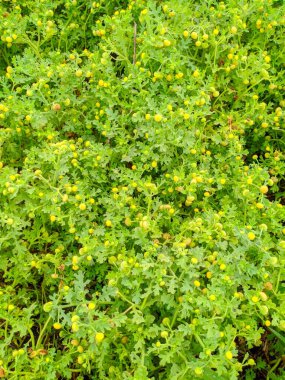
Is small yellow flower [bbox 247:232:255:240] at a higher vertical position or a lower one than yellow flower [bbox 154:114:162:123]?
lower

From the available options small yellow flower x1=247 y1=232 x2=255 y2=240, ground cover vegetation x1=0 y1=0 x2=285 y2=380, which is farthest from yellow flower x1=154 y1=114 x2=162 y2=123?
small yellow flower x1=247 y1=232 x2=255 y2=240

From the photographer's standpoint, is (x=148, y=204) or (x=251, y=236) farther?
(x=148, y=204)

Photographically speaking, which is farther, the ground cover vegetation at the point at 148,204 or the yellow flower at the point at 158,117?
the yellow flower at the point at 158,117

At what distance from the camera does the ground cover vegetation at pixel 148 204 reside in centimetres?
265

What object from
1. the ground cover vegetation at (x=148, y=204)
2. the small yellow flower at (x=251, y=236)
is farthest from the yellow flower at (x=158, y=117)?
the small yellow flower at (x=251, y=236)

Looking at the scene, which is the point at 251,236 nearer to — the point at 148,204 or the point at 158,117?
the point at 148,204

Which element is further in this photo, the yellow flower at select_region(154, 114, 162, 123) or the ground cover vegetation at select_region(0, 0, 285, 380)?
the yellow flower at select_region(154, 114, 162, 123)

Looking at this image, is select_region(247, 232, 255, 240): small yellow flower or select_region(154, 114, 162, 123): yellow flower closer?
select_region(247, 232, 255, 240): small yellow flower

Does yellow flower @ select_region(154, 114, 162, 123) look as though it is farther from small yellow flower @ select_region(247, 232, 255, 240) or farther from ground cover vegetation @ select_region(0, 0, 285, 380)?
small yellow flower @ select_region(247, 232, 255, 240)

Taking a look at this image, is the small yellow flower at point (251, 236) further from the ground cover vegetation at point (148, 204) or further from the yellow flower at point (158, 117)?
the yellow flower at point (158, 117)

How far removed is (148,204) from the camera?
9.69 ft

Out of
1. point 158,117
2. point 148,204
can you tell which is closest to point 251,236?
point 148,204

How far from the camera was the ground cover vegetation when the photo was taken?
265 centimetres

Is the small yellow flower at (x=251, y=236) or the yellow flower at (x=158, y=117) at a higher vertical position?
the yellow flower at (x=158, y=117)
